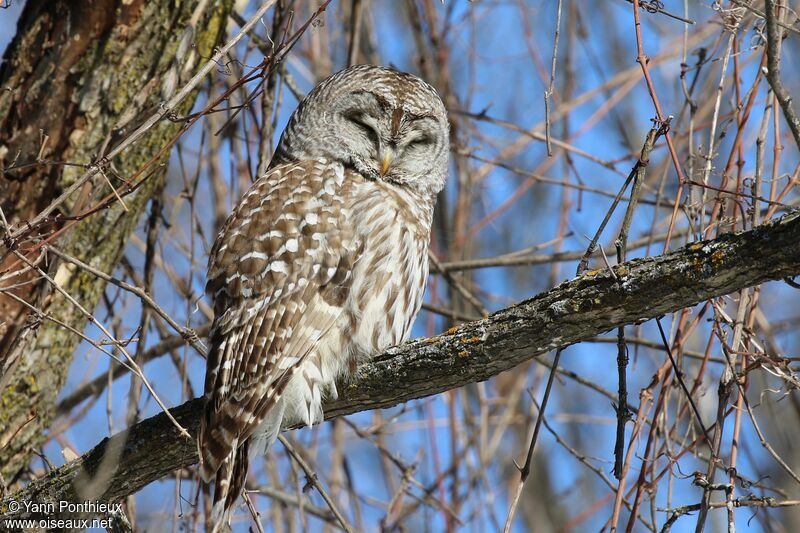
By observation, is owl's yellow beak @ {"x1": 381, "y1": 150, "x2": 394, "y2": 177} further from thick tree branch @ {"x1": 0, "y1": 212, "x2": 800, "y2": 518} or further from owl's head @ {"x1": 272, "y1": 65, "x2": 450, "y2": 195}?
thick tree branch @ {"x1": 0, "y1": 212, "x2": 800, "y2": 518}

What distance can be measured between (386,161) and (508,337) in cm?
145

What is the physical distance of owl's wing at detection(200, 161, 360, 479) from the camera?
313 centimetres

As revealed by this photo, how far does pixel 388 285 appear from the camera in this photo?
362 cm

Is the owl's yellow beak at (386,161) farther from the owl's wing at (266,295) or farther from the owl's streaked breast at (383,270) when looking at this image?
the owl's wing at (266,295)

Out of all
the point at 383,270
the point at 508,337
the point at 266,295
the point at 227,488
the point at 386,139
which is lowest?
the point at 227,488

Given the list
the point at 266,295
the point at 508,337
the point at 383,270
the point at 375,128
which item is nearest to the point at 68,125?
the point at 266,295

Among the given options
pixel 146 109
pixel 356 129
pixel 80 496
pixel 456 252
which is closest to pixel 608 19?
pixel 456 252

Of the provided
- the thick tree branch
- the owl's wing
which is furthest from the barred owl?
the thick tree branch

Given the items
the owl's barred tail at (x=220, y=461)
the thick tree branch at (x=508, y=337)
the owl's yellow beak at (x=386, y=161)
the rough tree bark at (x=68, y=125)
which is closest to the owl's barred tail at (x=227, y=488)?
the owl's barred tail at (x=220, y=461)

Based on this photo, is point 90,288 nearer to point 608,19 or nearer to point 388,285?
point 388,285

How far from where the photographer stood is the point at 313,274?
3398 mm

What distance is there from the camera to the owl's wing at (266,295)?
3129mm

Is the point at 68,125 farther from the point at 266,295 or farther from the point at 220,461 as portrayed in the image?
the point at 220,461

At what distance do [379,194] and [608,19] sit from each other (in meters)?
7.26
